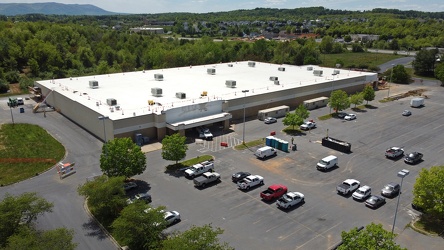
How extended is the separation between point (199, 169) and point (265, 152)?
28.8 ft

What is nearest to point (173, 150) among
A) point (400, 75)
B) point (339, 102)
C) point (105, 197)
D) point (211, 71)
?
point (105, 197)

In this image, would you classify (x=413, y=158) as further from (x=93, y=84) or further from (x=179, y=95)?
(x=93, y=84)

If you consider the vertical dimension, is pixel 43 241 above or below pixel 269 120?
above

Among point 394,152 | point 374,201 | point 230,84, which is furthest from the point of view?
point 230,84

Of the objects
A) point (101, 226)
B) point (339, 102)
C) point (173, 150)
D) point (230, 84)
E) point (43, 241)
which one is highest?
point (230, 84)

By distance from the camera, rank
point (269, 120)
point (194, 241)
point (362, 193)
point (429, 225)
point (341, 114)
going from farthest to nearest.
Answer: point (341, 114) < point (269, 120) < point (362, 193) < point (429, 225) < point (194, 241)

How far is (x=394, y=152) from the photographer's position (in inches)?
1594

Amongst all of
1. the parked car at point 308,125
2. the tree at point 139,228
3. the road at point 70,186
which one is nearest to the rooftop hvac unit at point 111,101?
the road at point 70,186

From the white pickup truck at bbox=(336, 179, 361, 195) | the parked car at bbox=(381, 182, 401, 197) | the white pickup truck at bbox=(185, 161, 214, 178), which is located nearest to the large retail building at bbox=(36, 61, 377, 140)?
the white pickup truck at bbox=(185, 161, 214, 178)

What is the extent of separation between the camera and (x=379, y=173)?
36781 mm

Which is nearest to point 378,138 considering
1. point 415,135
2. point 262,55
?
point 415,135

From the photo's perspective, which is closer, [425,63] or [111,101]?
[111,101]

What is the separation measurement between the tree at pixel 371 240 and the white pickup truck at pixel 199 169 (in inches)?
723

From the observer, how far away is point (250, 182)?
32.9 m
